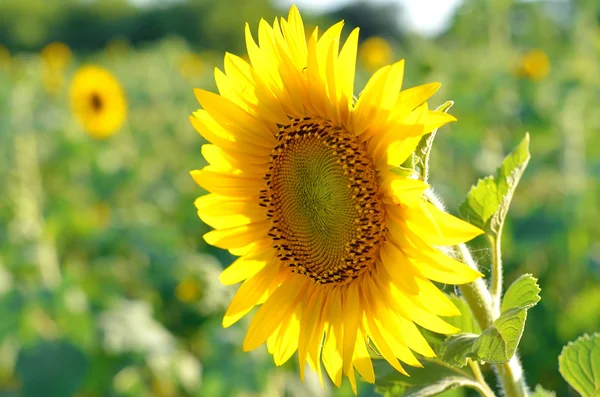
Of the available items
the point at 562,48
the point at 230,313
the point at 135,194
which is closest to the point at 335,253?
the point at 230,313

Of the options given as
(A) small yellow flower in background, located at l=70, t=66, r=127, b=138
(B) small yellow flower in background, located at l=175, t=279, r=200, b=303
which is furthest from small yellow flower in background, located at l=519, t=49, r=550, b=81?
(B) small yellow flower in background, located at l=175, t=279, r=200, b=303

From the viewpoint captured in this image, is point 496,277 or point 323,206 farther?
point 323,206

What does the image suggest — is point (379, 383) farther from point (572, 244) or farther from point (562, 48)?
point (562, 48)

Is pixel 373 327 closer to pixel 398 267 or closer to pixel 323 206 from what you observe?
pixel 398 267

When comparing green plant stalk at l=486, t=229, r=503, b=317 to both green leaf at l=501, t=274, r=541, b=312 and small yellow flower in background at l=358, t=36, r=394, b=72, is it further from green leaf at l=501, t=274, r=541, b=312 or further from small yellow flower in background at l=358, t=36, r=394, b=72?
small yellow flower in background at l=358, t=36, r=394, b=72

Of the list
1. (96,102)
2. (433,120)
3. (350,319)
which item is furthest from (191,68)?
(433,120)

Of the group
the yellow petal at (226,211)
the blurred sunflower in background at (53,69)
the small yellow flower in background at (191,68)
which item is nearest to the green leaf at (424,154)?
the yellow petal at (226,211)
